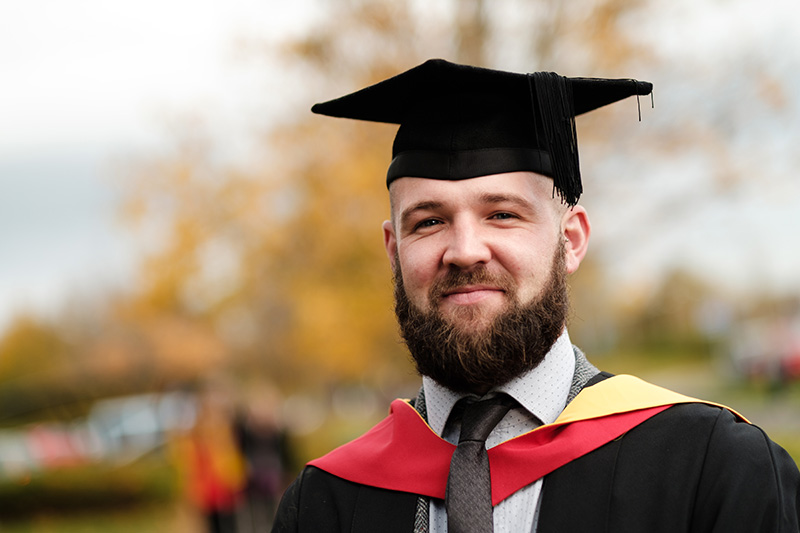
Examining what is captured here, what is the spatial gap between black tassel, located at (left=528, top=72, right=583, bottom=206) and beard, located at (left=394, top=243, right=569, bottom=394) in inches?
6.9

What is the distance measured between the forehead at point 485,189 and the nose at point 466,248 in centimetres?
7

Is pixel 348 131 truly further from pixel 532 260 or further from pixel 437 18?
pixel 532 260

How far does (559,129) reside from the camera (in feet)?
7.27

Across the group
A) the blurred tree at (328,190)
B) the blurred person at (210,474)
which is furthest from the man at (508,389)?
the blurred person at (210,474)

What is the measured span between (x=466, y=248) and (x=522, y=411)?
455 millimetres

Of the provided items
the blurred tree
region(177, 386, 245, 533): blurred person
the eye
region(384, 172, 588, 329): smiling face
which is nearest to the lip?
region(384, 172, 588, 329): smiling face

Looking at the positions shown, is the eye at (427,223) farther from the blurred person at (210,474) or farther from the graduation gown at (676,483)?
the blurred person at (210,474)

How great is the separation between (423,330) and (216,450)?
278 inches

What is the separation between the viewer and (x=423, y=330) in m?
2.24

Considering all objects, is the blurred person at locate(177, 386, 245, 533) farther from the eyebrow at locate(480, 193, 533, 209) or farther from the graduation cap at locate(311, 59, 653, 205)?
the eyebrow at locate(480, 193, 533, 209)

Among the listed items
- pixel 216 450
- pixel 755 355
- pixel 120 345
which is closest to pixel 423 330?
pixel 216 450

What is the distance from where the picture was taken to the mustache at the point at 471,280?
2.16 m

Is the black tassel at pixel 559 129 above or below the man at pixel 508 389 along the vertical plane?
above

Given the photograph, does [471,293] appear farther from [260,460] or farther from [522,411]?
[260,460]
